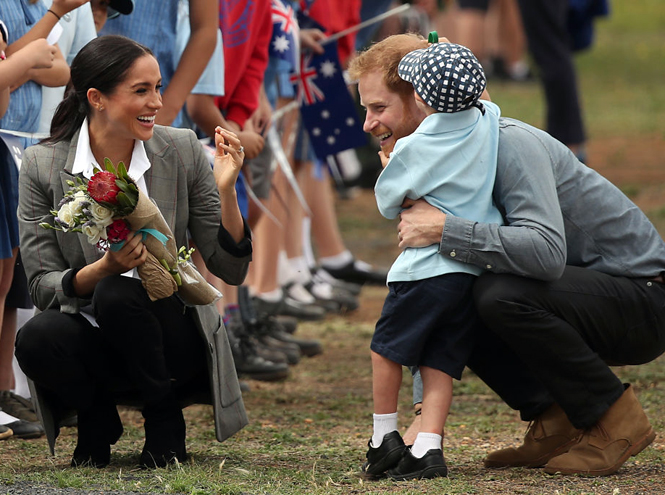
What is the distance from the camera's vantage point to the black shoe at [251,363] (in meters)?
5.14

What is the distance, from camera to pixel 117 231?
3289mm

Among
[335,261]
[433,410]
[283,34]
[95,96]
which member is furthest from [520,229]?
[335,261]

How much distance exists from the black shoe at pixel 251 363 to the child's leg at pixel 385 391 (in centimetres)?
173

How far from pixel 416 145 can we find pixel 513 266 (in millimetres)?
436

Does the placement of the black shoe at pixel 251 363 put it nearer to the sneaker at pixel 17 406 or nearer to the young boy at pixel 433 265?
the sneaker at pixel 17 406

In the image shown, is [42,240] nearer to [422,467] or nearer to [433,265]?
[433,265]

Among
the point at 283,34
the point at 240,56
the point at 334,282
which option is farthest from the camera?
the point at 334,282

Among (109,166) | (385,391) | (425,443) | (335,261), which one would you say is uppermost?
(109,166)

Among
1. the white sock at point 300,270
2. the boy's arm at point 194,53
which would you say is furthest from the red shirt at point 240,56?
the white sock at point 300,270

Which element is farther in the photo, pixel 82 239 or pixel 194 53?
pixel 194 53

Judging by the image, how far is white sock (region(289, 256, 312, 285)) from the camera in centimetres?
674

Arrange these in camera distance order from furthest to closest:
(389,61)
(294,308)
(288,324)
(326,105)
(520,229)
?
(294,308)
(288,324)
(326,105)
(389,61)
(520,229)

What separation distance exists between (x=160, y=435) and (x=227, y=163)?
2.73 ft

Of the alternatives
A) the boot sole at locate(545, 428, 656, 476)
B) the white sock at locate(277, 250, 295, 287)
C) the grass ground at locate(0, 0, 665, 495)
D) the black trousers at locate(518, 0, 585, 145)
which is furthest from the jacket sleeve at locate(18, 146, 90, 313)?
the black trousers at locate(518, 0, 585, 145)
